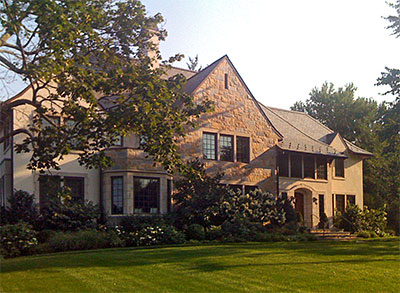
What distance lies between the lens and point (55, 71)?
13055 millimetres

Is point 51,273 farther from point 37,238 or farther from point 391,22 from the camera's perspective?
point 391,22

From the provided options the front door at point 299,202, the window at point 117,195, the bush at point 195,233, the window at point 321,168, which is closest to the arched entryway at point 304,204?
the front door at point 299,202

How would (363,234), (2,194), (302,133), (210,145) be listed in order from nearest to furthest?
1. (2,194)
2. (210,145)
3. (363,234)
4. (302,133)

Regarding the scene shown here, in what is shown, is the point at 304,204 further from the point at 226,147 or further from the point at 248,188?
the point at 226,147

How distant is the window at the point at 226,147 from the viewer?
29.1 metres

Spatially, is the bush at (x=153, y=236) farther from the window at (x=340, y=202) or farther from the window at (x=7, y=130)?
the window at (x=340, y=202)

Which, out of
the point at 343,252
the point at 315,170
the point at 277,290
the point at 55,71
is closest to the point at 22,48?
the point at 55,71

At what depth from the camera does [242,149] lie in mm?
30125

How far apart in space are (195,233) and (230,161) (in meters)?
6.83

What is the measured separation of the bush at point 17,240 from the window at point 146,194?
20.8 ft

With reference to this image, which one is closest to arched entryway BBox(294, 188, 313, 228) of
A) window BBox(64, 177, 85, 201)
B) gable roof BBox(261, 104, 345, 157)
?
gable roof BBox(261, 104, 345, 157)

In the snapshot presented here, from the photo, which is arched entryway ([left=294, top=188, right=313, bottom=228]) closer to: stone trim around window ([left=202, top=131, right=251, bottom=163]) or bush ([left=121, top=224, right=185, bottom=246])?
stone trim around window ([left=202, top=131, right=251, bottom=163])

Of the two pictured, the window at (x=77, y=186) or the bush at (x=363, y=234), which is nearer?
the window at (x=77, y=186)

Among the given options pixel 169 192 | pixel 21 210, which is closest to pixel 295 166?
pixel 169 192
